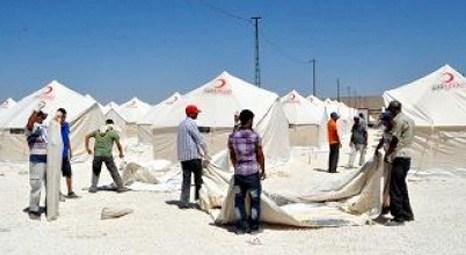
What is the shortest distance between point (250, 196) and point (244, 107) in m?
8.91

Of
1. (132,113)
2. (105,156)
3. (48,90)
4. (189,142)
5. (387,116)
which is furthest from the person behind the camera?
(132,113)

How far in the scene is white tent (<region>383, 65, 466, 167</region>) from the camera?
1434 cm

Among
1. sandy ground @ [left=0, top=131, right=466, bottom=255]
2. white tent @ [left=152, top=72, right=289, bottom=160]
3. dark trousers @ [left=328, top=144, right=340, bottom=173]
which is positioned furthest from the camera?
white tent @ [left=152, top=72, right=289, bottom=160]

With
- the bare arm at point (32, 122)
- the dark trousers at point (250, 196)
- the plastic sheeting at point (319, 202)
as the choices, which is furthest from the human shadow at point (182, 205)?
the bare arm at point (32, 122)

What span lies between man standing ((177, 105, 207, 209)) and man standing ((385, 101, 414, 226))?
9.44 feet

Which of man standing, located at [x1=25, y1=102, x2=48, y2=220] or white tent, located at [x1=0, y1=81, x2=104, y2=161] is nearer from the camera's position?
man standing, located at [x1=25, y1=102, x2=48, y2=220]

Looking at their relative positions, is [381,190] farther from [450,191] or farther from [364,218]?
[450,191]

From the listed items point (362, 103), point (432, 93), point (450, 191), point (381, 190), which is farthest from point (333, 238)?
point (362, 103)

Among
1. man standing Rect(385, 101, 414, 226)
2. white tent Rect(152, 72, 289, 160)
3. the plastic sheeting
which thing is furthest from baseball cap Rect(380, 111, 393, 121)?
white tent Rect(152, 72, 289, 160)

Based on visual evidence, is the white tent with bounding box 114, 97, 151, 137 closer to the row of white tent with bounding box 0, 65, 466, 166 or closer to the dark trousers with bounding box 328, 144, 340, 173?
the row of white tent with bounding box 0, 65, 466, 166

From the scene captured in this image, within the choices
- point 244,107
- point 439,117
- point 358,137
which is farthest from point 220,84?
point 439,117

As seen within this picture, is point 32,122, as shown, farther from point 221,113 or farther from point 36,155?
point 221,113

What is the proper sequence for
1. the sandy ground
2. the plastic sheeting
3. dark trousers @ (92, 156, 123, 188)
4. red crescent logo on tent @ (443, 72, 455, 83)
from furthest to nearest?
red crescent logo on tent @ (443, 72, 455, 83) < dark trousers @ (92, 156, 123, 188) < the plastic sheeting < the sandy ground

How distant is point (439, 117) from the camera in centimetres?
1459
